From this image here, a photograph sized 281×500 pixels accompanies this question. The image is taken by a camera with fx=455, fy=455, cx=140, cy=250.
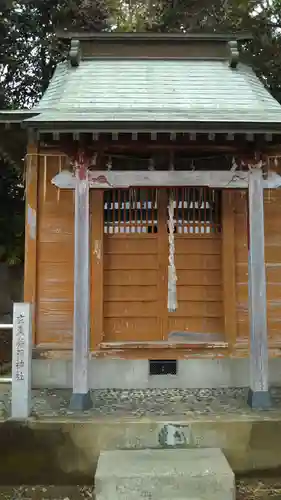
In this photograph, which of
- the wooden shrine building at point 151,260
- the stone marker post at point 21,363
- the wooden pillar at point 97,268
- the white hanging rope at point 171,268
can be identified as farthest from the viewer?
the wooden pillar at point 97,268

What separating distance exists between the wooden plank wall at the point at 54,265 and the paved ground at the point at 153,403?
0.92m

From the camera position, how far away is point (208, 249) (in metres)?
7.25

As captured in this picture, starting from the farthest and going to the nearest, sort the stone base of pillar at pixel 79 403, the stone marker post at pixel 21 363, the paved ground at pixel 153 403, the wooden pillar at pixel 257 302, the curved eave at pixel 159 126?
the wooden pillar at pixel 257 302, the stone base of pillar at pixel 79 403, the paved ground at pixel 153 403, the curved eave at pixel 159 126, the stone marker post at pixel 21 363

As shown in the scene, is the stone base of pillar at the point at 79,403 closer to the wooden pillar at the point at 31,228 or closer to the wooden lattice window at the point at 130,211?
the wooden pillar at the point at 31,228

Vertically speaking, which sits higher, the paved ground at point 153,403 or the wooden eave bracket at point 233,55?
the wooden eave bracket at point 233,55

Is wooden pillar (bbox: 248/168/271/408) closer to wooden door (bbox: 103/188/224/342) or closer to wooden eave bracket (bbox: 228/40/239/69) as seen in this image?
wooden door (bbox: 103/188/224/342)

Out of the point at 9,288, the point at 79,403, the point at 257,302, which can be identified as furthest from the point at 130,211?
the point at 9,288

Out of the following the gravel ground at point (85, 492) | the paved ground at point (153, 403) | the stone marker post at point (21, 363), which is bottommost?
the gravel ground at point (85, 492)

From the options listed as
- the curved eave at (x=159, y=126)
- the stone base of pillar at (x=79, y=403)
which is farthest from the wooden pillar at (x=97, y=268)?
the curved eave at (x=159, y=126)

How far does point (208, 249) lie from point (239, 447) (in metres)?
3.06

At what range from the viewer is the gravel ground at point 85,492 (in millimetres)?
4902

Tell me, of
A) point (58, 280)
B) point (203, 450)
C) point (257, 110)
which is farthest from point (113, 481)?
point (257, 110)

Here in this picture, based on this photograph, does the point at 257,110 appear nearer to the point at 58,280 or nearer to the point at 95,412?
the point at 58,280

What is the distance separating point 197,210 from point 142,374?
2.68 metres
